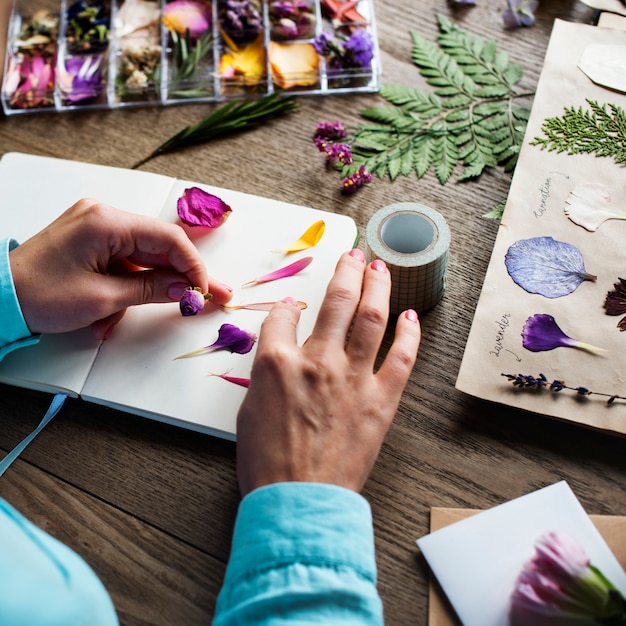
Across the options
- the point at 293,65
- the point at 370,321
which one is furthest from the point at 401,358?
the point at 293,65

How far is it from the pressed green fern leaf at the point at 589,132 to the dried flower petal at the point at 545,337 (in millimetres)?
243

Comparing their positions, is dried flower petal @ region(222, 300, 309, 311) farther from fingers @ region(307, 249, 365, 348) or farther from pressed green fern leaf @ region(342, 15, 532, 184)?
pressed green fern leaf @ region(342, 15, 532, 184)

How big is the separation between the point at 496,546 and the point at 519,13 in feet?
2.58

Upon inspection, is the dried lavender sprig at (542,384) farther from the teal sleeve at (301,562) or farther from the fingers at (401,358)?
the teal sleeve at (301,562)

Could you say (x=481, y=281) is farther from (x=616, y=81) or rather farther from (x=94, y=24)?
(x=94, y=24)

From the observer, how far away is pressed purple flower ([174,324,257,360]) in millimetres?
735

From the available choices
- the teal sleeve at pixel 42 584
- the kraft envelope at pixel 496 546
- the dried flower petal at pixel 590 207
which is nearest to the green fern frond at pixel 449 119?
the dried flower petal at pixel 590 207

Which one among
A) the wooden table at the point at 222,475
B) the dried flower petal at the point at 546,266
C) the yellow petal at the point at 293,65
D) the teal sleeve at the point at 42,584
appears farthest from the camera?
the yellow petal at the point at 293,65

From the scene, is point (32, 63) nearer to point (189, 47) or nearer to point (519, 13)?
point (189, 47)

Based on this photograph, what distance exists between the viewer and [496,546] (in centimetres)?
61

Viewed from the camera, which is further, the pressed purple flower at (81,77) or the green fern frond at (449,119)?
the pressed purple flower at (81,77)

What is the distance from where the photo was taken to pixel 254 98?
0.96 meters

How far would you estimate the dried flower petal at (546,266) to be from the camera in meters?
0.73

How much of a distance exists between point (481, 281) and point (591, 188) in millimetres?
173
